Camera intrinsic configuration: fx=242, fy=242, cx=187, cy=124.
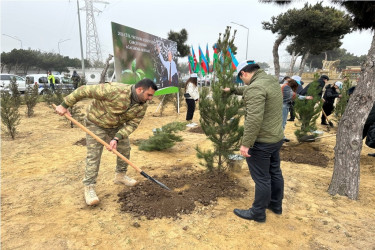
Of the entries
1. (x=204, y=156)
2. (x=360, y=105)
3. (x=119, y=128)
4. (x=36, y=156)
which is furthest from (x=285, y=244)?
(x=36, y=156)

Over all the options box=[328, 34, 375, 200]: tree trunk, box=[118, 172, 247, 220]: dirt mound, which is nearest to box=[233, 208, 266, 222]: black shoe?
box=[118, 172, 247, 220]: dirt mound

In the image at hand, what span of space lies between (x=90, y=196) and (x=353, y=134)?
11.3 ft

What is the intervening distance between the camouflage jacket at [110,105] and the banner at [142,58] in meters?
3.57

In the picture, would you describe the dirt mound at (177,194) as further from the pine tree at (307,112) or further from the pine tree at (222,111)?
the pine tree at (307,112)

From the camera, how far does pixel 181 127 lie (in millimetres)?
4957

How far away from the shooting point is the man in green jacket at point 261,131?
2312 millimetres

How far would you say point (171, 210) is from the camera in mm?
2820

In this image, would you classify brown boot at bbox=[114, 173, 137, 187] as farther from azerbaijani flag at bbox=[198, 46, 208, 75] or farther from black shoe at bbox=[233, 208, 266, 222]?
azerbaijani flag at bbox=[198, 46, 208, 75]

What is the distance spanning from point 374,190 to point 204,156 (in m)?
2.57

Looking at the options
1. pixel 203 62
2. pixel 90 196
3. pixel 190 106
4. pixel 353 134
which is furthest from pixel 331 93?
pixel 90 196

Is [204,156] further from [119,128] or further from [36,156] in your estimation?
[36,156]

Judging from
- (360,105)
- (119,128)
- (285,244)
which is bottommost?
(285,244)

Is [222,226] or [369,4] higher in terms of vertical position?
[369,4]

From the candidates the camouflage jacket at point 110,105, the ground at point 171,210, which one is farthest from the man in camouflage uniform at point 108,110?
the ground at point 171,210
